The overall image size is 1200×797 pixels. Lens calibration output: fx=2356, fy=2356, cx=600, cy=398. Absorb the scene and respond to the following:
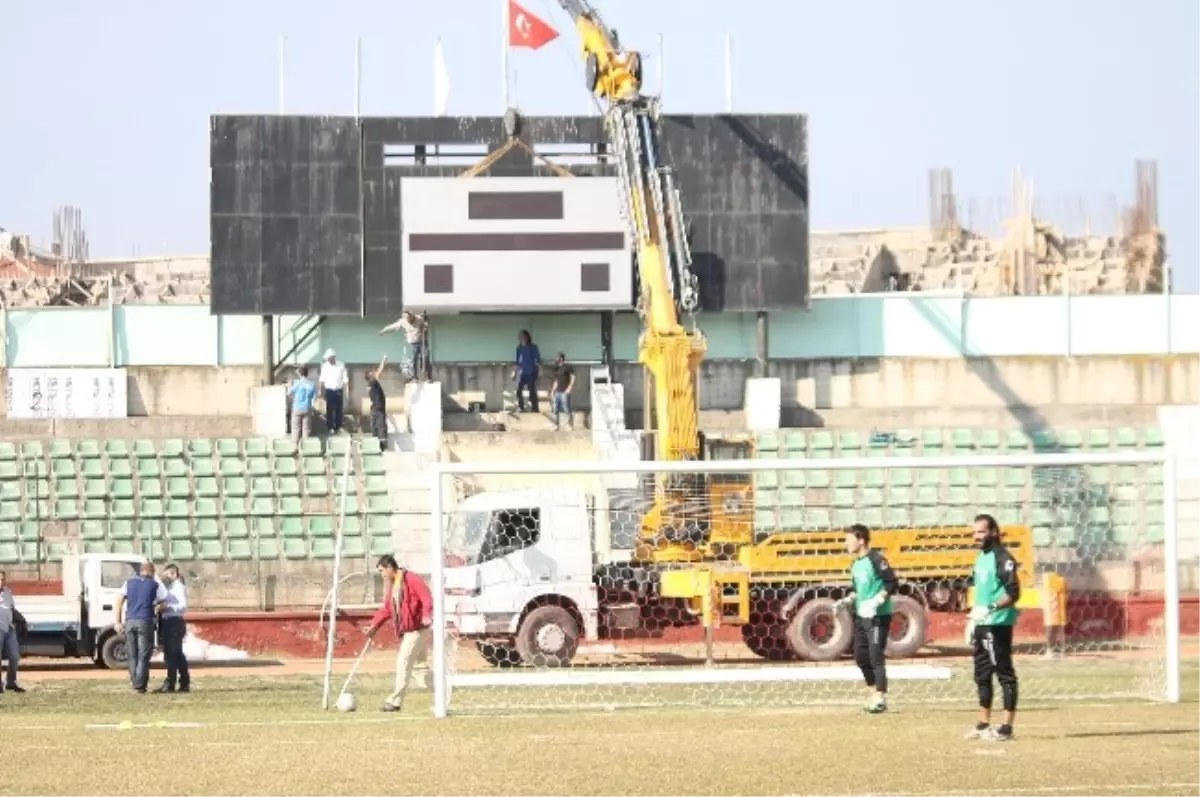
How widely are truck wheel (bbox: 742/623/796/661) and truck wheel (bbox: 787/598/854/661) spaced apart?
0.20 metres

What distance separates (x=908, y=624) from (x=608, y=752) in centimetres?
1370

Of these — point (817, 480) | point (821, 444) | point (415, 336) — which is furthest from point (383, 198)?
point (817, 480)

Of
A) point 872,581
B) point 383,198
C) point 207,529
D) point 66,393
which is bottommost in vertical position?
point 207,529

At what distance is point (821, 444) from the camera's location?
41.6 metres

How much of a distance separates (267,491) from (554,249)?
6.67 m

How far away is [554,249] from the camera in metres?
42.0

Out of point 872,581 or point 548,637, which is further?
point 548,637

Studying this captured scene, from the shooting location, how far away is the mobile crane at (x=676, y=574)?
29.6m

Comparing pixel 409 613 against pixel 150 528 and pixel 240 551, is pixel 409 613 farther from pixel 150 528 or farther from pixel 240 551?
pixel 150 528

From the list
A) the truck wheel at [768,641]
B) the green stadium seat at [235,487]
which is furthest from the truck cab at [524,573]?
→ the green stadium seat at [235,487]

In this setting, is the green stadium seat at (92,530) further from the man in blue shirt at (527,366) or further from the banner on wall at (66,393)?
the man in blue shirt at (527,366)

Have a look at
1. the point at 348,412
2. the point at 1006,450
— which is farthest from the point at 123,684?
the point at 1006,450

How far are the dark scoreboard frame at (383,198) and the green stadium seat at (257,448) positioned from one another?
233cm

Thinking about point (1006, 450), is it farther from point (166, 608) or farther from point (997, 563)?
point (997, 563)
